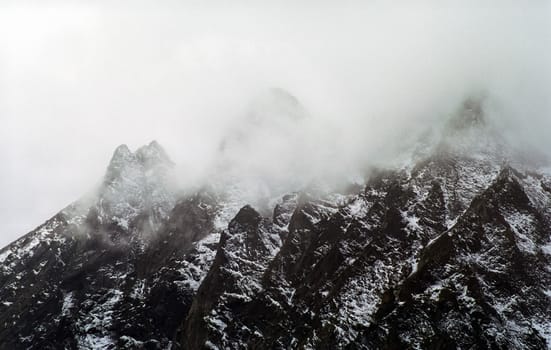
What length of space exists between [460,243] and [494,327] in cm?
3380

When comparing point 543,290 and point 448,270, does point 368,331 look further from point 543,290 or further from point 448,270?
point 543,290

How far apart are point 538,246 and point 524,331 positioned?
127 ft

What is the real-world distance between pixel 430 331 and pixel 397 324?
11.3 m

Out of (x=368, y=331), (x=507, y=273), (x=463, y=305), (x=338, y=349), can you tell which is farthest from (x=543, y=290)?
(x=338, y=349)

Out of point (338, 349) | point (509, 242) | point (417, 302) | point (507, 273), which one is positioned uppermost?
point (509, 242)

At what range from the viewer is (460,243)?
200 metres

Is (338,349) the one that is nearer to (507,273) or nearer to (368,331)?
(368,331)

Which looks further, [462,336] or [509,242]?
[509,242]

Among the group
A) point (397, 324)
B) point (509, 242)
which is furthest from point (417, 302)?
point (509, 242)

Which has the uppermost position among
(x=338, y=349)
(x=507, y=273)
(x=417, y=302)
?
(x=507, y=273)

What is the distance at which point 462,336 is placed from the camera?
178 metres

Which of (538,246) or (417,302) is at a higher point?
(538,246)

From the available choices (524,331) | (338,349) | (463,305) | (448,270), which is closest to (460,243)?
(448,270)

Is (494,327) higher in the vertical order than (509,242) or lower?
lower
